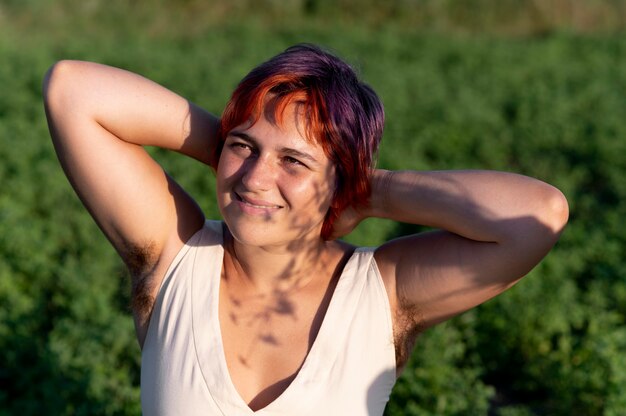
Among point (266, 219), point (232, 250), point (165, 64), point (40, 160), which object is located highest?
point (266, 219)

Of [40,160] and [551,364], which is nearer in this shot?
[551,364]

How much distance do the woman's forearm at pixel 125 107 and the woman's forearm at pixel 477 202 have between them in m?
0.51

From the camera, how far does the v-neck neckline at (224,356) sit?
Result: 6.90 ft

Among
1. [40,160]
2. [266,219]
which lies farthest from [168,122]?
[40,160]

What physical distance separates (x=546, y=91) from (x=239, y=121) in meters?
10.3

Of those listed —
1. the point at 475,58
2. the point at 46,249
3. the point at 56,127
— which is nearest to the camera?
the point at 56,127

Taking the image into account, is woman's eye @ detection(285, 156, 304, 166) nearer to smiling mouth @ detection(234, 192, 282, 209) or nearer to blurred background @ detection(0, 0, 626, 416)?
smiling mouth @ detection(234, 192, 282, 209)

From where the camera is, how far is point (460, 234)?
2.20 m

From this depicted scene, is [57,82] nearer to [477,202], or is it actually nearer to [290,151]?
[290,151]

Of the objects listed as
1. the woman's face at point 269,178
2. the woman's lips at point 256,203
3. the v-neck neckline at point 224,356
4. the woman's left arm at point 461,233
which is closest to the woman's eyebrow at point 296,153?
the woman's face at point 269,178

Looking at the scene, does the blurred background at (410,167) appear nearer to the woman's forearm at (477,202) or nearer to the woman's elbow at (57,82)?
the woman's forearm at (477,202)

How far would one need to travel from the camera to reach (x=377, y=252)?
2340 millimetres

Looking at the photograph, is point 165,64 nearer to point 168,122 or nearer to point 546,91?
point 546,91

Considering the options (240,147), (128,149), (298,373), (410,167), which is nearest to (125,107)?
(128,149)
